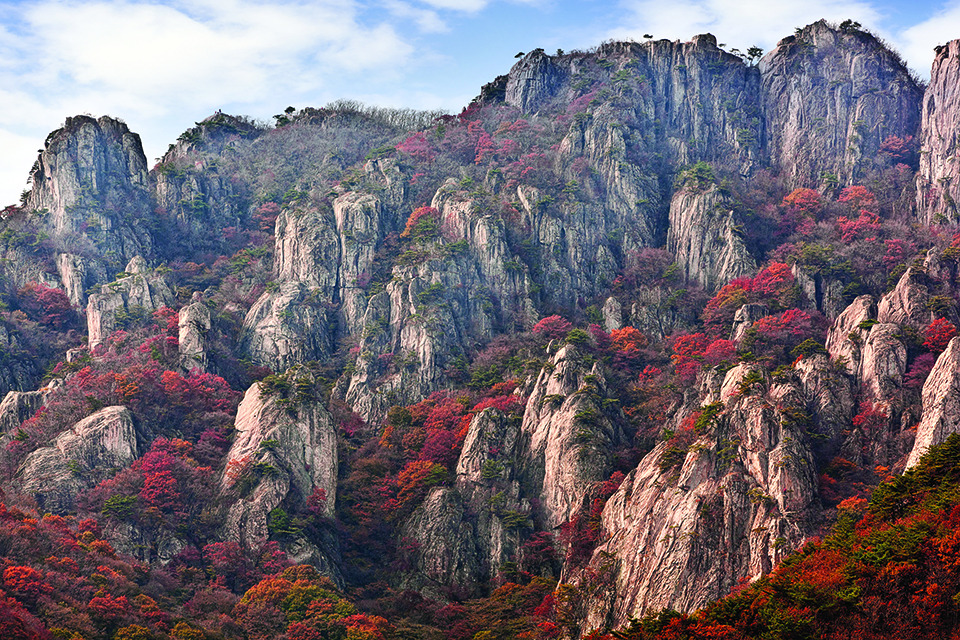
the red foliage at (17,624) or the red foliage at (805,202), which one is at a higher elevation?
the red foliage at (805,202)

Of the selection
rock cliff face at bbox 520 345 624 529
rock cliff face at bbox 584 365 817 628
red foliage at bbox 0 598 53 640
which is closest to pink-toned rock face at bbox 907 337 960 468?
rock cliff face at bbox 584 365 817 628

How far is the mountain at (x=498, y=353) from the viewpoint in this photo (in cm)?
4738

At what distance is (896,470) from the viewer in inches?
1912

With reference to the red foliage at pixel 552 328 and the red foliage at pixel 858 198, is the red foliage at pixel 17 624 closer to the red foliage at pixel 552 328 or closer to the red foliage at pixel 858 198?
the red foliage at pixel 552 328

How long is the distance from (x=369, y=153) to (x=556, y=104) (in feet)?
71.0

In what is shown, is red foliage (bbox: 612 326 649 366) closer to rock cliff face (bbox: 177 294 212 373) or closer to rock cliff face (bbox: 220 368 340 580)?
rock cliff face (bbox: 220 368 340 580)

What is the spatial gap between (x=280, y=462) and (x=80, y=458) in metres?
11.8

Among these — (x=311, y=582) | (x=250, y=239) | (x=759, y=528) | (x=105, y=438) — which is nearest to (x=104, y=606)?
(x=311, y=582)

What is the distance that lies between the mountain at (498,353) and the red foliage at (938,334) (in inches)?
15.3

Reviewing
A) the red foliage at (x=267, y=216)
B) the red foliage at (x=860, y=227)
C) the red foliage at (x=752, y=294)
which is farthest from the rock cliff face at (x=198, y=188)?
the red foliage at (x=860, y=227)

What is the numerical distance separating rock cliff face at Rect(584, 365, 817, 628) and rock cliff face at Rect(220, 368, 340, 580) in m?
17.5

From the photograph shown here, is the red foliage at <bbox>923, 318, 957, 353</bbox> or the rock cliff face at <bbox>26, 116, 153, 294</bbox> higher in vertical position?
the rock cliff face at <bbox>26, 116, 153, 294</bbox>

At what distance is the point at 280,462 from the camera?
58812 mm

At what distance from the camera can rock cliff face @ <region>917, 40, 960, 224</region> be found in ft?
247
